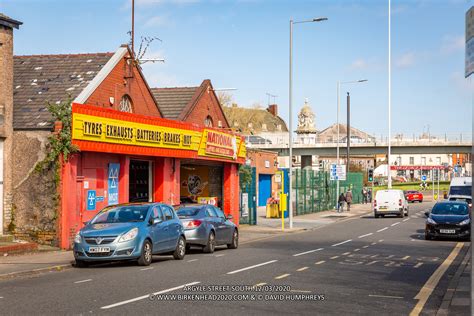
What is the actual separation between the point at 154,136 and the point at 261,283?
14.8 m

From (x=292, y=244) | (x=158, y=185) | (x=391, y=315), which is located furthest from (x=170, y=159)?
(x=391, y=315)

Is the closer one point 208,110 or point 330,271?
point 330,271

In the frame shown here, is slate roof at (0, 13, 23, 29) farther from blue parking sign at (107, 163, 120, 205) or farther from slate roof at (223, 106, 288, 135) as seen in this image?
slate roof at (223, 106, 288, 135)

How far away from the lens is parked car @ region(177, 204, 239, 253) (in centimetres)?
2153

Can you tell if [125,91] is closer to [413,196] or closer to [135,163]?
[135,163]

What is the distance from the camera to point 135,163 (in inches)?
1157

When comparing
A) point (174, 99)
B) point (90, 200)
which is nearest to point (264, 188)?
point (174, 99)

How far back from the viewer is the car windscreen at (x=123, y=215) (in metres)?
18.4

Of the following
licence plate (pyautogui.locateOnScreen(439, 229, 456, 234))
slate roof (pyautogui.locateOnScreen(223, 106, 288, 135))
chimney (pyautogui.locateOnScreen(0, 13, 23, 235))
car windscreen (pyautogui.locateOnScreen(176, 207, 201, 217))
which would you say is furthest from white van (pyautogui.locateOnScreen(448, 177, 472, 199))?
slate roof (pyautogui.locateOnScreen(223, 106, 288, 135))

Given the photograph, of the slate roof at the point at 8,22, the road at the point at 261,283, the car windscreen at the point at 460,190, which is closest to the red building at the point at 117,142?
the slate roof at the point at 8,22

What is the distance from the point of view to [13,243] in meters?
21.5

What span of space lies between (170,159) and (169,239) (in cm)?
1167

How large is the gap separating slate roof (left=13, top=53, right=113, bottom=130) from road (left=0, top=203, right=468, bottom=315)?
7181 millimetres

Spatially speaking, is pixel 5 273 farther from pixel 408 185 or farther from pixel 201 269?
pixel 408 185
